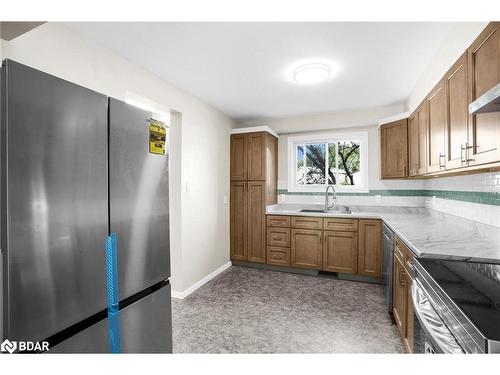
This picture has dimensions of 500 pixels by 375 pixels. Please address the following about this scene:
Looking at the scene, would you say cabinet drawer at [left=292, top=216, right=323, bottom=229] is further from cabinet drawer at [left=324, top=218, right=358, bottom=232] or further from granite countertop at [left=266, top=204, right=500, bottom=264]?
granite countertop at [left=266, top=204, right=500, bottom=264]

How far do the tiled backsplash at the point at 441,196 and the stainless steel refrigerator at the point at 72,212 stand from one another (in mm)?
2409

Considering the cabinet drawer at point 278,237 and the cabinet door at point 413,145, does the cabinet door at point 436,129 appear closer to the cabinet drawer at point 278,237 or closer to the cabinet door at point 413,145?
the cabinet door at point 413,145

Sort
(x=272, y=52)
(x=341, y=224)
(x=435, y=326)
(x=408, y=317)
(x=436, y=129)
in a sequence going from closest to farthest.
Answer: (x=435, y=326)
(x=408, y=317)
(x=436, y=129)
(x=272, y=52)
(x=341, y=224)

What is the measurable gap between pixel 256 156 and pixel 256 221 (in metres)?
1.01

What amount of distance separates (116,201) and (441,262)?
165 centimetres

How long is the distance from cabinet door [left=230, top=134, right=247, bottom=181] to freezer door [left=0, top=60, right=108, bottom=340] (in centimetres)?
303

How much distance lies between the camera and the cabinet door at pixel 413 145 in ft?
8.62

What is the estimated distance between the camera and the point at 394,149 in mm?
3168

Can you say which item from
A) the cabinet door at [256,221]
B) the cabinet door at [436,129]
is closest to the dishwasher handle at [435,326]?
the cabinet door at [436,129]

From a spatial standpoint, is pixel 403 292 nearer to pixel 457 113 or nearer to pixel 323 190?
pixel 457 113

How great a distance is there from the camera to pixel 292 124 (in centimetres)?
425

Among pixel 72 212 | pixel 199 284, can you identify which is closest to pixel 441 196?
pixel 199 284

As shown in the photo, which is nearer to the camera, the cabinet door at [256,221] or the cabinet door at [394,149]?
the cabinet door at [394,149]
